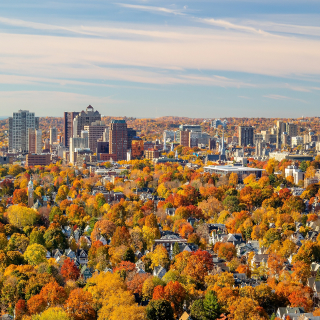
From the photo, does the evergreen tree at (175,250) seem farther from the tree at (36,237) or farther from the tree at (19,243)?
the tree at (19,243)

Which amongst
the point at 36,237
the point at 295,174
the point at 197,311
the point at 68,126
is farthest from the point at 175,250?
the point at 68,126

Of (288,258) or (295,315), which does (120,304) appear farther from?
(288,258)

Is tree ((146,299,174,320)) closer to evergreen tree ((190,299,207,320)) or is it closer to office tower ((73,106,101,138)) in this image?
evergreen tree ((190,299,207,320))

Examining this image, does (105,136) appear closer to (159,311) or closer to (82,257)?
(82,257)

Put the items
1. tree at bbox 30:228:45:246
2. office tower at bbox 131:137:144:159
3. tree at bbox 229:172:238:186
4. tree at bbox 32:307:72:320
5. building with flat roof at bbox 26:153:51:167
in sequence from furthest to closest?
office tower at bbox 131:137:144:159
building with flat roof at bbox 26:153:51:167
tree at bbox 229:172:238:186
tree at bbox 30:228:45:246
tree at bbox 32:307:72:320

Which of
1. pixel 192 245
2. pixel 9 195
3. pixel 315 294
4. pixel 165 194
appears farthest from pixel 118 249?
pixel 9 195

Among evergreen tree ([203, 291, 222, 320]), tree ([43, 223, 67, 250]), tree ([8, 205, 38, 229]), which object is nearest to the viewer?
evergreen tree ([203, 291, 222, 320])

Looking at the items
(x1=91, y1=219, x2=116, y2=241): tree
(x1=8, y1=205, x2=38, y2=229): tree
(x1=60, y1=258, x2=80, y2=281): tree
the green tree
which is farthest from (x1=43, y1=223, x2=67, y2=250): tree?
the green tree
